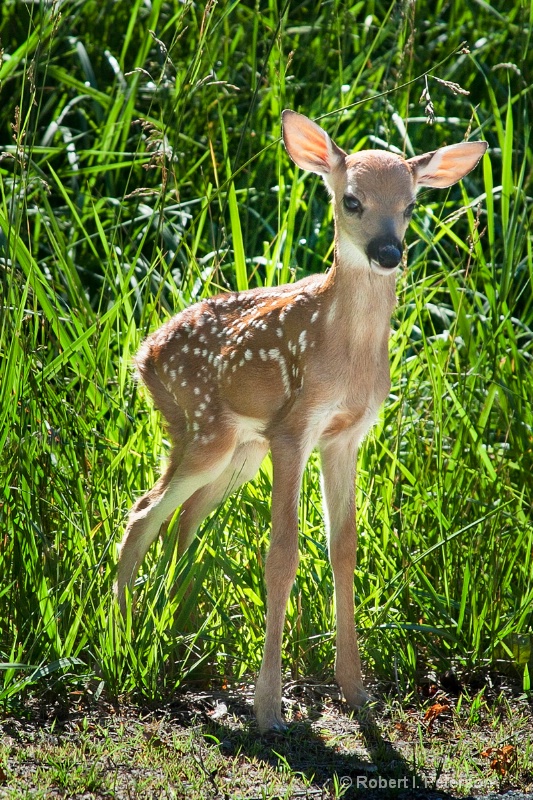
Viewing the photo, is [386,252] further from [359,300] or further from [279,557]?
[279,557]

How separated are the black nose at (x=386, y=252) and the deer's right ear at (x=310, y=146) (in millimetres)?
511

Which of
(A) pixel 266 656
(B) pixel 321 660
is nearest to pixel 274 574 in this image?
(A) pixel 266 656

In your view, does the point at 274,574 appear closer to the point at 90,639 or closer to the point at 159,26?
the point at 90,639

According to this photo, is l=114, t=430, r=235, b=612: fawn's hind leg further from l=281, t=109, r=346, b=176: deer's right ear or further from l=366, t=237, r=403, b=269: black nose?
l=281, t=109, r=346, b=176: deer's right ear

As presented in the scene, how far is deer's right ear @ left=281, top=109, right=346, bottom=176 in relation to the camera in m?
4.29

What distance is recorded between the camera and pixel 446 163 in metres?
4.46

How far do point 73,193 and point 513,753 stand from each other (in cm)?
448

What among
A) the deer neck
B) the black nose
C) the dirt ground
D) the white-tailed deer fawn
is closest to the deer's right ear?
the white-tailed deer fawn

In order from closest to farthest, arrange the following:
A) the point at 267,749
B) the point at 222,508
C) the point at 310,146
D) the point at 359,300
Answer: the point at 267,749, the point at 359,300, the point at 310,146, the point at 222,508

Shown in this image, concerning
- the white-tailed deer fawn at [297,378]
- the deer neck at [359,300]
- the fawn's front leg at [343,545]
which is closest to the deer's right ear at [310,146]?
the white-tailed deer fawn at [297,378]

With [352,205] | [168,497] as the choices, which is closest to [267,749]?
[168,497]

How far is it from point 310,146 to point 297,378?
2.99 feet

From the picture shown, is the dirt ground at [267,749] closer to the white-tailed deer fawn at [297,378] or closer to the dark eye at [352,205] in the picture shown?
the white-tailed deer fawn at [297,378]

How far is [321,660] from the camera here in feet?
14.9
